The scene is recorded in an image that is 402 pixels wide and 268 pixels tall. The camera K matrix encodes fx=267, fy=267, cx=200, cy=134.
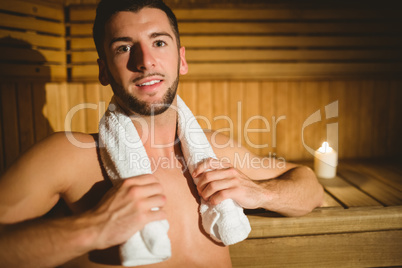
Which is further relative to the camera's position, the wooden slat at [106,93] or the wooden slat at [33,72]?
the wooden slat at [106,93]

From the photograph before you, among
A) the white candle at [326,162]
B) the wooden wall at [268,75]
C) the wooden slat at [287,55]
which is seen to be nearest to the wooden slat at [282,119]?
the wooden wall at [268,75]

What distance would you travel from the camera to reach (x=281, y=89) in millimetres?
2561

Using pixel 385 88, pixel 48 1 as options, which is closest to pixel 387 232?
pixel 385 88

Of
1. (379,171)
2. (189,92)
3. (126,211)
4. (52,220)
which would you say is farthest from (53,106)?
(379,171)

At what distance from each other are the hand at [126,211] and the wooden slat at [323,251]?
2.55ft

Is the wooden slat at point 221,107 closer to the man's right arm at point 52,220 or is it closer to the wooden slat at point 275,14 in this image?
the wooden slat at point 275,14

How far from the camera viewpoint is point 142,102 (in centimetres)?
123

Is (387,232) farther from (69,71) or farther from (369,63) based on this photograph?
(69,71)

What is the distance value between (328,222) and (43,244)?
4.64 feet

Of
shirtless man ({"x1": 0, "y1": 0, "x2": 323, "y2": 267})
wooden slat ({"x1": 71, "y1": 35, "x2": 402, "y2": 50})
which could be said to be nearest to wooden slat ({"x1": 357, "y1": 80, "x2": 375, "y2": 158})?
wooden slat ({"x1": 71, "y1": 35, "x2": 402, "y2": 50})

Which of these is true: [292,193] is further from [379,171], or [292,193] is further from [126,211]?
[379,171]

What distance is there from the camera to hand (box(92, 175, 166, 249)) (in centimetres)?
96

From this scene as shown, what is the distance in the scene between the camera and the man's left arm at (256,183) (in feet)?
3.82

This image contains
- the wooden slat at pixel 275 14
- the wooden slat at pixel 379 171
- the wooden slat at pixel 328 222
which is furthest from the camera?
the wooden slat at pixel 275 14
